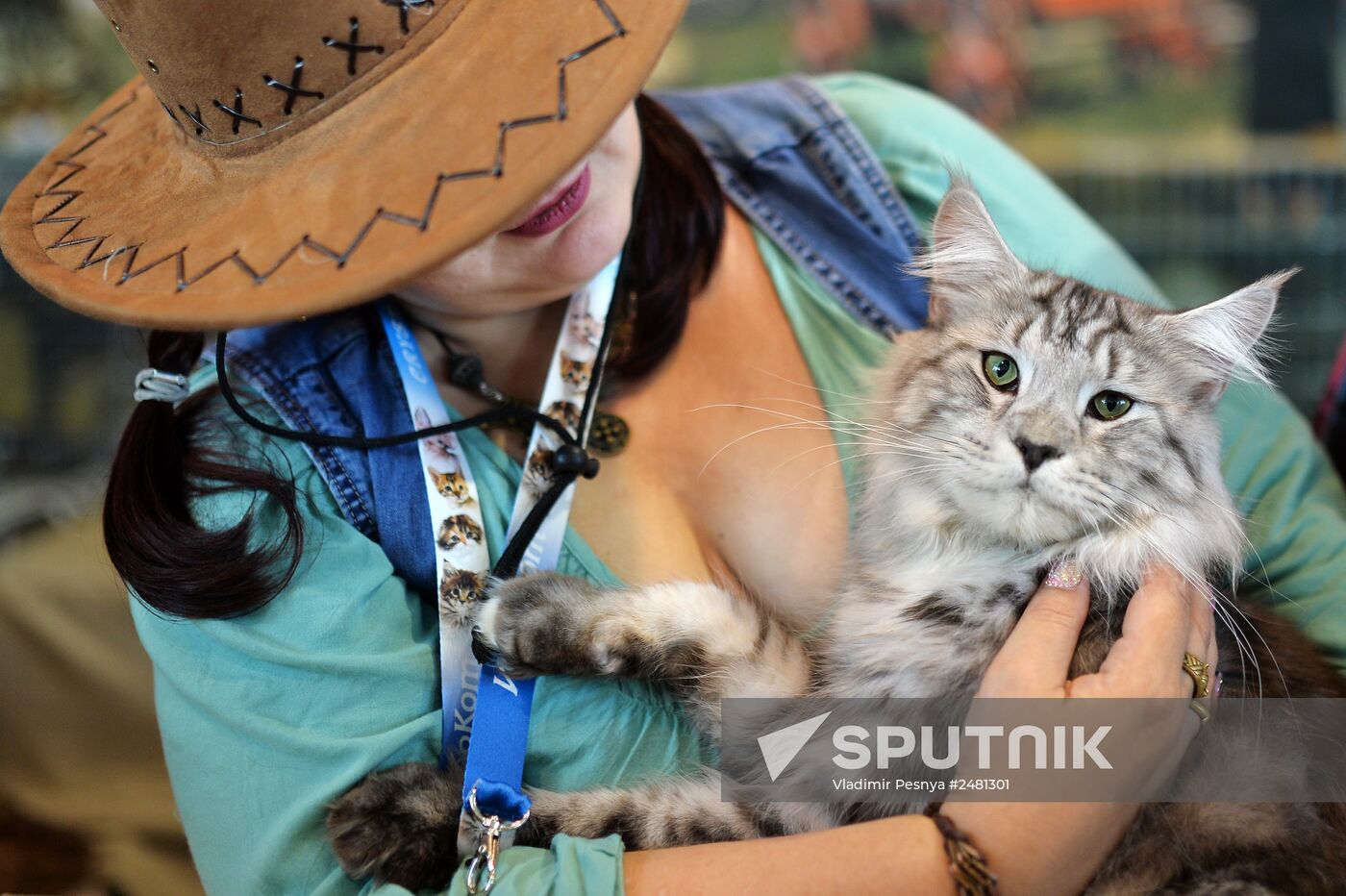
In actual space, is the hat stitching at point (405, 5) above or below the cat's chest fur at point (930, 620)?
above

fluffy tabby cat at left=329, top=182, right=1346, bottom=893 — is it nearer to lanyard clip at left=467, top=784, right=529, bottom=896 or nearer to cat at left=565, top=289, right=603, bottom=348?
lanyard clip at left=467, top=784, right=529, bottom=896

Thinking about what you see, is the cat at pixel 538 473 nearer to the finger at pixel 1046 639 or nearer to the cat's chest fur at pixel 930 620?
the cat's chest fur at pixel 930 620

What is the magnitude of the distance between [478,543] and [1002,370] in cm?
63

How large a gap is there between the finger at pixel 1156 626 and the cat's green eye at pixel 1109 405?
0.56ft

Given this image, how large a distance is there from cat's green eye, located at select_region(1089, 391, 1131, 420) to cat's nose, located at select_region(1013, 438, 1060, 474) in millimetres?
123

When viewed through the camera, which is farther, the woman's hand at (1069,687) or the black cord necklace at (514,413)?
the black cord necklace at (514,413)

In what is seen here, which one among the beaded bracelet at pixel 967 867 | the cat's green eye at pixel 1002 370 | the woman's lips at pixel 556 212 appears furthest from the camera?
the cat's green eye at pixel 1002 370

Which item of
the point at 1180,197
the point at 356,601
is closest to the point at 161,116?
the point at 356,601

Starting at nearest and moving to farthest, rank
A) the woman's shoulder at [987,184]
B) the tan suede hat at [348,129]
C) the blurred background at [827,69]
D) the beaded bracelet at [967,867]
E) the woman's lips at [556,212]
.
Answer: the tan suede hat at [348,129], the beaded bracelet at [967,867], the woman's lips at [556,212], the woman's shoulder at [987,184], the blurred background at [827,69]

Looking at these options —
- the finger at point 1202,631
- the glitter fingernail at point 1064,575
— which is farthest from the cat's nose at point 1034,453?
the finger at point 1202,631

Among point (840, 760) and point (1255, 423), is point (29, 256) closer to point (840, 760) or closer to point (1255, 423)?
point (840, 760)

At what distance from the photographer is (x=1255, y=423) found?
1.43 metres

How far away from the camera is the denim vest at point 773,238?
1.15 metres

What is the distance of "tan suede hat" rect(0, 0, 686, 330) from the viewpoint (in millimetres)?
785
